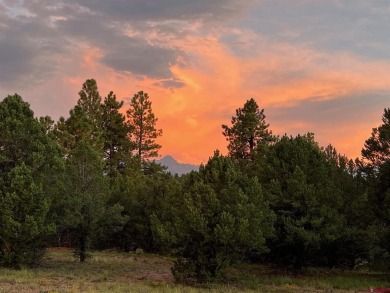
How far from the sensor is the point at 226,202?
25.5m

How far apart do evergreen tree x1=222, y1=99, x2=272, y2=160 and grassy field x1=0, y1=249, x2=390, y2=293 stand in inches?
797

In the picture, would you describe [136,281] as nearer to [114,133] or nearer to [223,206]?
[223,206]

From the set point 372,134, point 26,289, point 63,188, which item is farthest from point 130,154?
point 26,289

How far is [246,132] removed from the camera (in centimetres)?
5278

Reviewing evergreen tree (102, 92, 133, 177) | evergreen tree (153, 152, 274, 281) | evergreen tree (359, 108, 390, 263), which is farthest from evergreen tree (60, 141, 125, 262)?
evergreen tree (102, 92, 133, 177)

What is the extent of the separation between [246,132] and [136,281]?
3032 centimetres

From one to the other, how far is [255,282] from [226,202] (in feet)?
18.6

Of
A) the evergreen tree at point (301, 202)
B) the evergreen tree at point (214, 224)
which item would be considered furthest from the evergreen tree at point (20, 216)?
the evergreen tree at point (301, 202)

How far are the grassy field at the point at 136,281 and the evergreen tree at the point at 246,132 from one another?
20255mm

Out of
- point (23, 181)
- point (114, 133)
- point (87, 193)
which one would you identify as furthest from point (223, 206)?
point (114, 133)

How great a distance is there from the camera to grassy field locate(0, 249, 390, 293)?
21.2m

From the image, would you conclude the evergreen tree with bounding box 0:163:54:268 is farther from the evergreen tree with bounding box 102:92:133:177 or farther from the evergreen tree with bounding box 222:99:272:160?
the evergreen tree with bounding box 102:92:133:177

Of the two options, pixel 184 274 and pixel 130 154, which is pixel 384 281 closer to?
pixel 184 274

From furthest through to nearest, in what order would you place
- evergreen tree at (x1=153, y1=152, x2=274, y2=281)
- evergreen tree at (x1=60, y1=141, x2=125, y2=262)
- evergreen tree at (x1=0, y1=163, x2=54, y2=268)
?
evergreen tree at (x1=60, y1=141, x2=125, y2=262) → evergreen tree at (x1=0, y1=163, x2=54, y2=268) → evergreen tree at (x1=153, y1=152, x2=274, y2=281)
